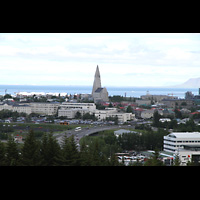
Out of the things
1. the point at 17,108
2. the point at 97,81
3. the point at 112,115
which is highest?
the point at 97,81

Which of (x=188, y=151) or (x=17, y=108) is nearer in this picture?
(x=188, y=151)

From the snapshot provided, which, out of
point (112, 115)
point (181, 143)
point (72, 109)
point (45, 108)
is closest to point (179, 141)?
point (181, 143)

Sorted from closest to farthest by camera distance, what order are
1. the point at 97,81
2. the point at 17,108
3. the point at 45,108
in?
the point at 17,108, the point at 45,108, the point at 97,81

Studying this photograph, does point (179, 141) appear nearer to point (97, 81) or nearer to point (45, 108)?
point (45, 108)

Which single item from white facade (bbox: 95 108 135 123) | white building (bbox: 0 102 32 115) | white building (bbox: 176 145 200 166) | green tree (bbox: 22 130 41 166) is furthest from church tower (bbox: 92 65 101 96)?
green tree (bbox: 22 130 41 166)

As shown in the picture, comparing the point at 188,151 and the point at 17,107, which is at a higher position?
the point at 17,107

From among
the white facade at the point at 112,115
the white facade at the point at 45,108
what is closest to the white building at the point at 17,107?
the white facade at the point at 45,108

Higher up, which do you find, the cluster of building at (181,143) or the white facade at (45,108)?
the white facade at (45,108)

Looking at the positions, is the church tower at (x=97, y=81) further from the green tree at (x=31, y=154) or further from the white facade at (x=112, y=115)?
the green tree at (x=31, y=154)
